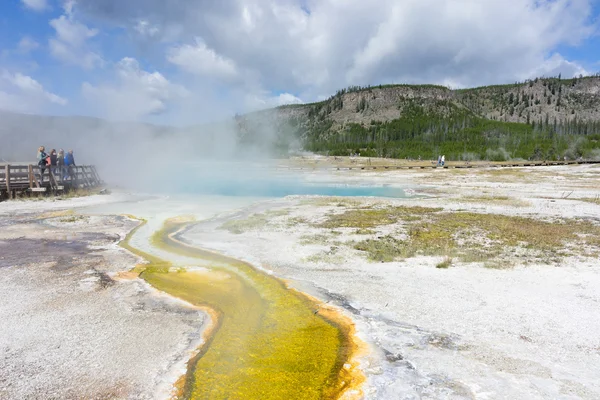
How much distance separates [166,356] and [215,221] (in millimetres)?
8588

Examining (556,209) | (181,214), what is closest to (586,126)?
(556,209)

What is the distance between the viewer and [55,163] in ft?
65.6

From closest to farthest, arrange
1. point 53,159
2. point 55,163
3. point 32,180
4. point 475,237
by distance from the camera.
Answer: point 475,237 → point 32,180 → point 53,159 → point 55,163

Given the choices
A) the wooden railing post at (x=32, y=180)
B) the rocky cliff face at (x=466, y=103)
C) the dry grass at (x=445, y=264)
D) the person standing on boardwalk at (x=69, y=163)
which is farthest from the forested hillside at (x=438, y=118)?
the dry grass at (x=445, y=264)

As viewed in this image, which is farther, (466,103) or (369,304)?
(466,103)

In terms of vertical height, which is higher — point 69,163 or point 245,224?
point 69,163

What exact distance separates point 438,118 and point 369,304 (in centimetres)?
16404

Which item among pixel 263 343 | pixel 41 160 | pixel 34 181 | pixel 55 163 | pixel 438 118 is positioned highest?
pixel 438 118

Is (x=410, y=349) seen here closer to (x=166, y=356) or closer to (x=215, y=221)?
(x=166, y=356)

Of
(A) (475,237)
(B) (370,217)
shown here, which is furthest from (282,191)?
(A) (475,237)

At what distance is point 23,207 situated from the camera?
49.1 ft

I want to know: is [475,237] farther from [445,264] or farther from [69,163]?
[69,163]

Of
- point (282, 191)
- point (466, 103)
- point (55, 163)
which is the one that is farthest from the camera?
point (466, 103)

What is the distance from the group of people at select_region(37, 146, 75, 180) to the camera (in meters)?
18.8
